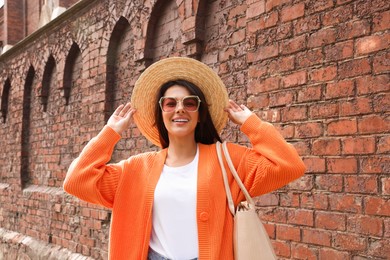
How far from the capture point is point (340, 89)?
261 cm

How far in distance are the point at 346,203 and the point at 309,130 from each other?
0.51 metres

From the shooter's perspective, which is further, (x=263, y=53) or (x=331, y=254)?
(x=263, y=53)

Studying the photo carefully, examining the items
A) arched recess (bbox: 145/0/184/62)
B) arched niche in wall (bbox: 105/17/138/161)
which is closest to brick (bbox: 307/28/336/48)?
arched recess (bbox: 145/0/184/62)

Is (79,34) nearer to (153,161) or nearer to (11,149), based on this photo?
(11,149)

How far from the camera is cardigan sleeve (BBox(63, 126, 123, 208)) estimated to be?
6.42 ft

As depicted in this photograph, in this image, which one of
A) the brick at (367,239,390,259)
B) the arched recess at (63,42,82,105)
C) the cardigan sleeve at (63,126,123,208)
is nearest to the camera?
the cardigan sleeve at (63,126,123,208)

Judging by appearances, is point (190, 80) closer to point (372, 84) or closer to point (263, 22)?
point (372, 84)

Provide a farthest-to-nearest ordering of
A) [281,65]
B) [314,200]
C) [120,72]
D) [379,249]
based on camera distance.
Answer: [120,72] → [281,65] → [314,200] → [379,249]

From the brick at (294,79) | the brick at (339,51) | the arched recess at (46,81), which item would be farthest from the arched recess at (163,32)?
the arched recess at (46,81)

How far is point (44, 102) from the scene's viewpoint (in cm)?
689

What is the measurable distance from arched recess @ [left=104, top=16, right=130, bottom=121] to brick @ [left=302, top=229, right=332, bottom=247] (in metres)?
3.10

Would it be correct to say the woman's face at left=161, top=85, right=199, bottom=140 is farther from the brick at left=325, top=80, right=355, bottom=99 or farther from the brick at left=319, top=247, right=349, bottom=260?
the brick at left=319, top=247, right=349, bottom=260

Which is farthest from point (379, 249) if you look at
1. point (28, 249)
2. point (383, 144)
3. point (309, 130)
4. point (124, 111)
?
point (28, 249)

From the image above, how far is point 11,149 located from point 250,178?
23.5ft
